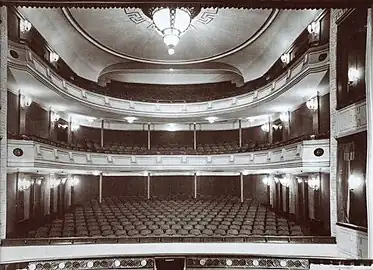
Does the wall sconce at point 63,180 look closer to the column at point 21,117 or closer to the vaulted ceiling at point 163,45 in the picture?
the column at point 21,117

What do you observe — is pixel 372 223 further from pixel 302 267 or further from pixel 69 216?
pixel 69 216

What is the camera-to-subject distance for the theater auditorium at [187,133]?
7.39m

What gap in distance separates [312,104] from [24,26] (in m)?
9.98

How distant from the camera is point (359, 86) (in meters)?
7.13

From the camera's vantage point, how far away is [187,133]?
2086 cm

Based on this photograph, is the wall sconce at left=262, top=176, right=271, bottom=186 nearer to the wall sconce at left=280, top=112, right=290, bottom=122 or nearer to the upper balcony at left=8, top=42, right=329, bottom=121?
the wall sconce at left=280, top=112, right=290, bottom=122

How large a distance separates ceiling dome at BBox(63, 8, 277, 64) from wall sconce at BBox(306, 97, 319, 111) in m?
3.19

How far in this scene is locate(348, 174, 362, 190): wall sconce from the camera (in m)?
7.17

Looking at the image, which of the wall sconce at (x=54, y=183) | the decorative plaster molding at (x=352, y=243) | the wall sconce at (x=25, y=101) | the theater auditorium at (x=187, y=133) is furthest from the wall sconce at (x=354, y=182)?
the wall sconce at (x=54, y=183)

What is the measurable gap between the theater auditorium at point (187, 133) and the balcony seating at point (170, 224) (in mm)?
74

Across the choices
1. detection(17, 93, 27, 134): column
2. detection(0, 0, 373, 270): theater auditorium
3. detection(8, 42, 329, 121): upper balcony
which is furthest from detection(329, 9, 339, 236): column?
detection(17, 93, 27, 134): column

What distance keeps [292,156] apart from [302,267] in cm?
468

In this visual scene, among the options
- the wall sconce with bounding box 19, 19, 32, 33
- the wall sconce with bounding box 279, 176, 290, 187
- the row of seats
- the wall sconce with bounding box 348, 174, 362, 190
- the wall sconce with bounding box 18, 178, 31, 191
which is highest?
the wall sconce with bounding box 19, 19, 32, 33

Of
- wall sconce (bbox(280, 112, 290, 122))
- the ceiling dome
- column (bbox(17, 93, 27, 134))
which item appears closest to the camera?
column (bbox(17, 93, 27, 134))
